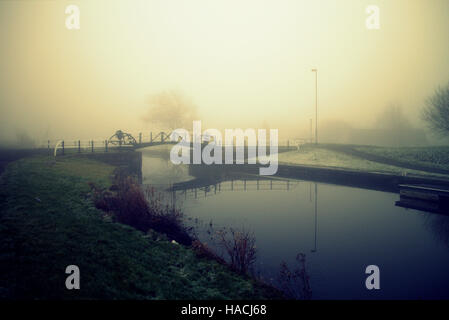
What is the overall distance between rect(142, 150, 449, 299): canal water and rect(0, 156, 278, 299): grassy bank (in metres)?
2.22

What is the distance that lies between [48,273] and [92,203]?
264 inches

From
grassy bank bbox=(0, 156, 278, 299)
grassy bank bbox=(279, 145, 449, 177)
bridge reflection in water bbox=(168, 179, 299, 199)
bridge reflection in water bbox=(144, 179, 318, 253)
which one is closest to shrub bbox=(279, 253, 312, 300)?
grassy bank bbox=(0, 156, 278, 299)

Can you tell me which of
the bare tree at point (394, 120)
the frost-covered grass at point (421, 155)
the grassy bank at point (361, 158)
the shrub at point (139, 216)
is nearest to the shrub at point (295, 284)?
the shrub at point (139, 216)

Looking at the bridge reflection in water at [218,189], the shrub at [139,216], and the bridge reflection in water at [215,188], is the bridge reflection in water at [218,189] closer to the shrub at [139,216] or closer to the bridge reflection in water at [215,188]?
the bridge reflection in water at [215,188]

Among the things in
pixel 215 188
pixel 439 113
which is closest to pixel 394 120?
pixel 439 113

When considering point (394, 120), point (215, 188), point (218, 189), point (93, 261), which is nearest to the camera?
point (93, 261)

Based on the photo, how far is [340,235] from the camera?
1267cm

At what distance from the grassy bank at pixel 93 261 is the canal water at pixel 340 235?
2218 millimetres

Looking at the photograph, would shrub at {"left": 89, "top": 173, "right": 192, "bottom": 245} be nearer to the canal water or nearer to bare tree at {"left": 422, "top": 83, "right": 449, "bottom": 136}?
the canal water

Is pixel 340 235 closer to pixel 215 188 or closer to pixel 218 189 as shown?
pixel 218 189

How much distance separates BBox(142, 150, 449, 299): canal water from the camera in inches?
324

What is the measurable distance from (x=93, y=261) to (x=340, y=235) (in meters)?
11.1

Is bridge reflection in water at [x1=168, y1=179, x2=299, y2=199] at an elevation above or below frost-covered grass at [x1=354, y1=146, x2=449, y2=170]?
below

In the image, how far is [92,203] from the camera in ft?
39.7
